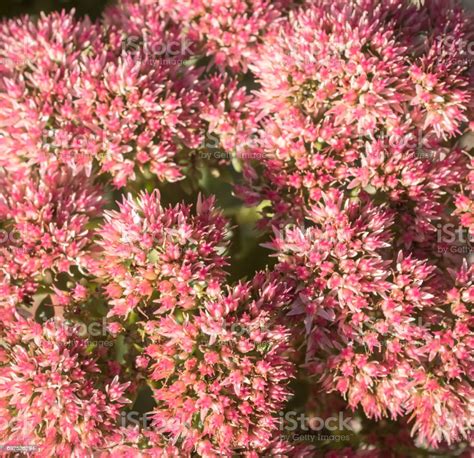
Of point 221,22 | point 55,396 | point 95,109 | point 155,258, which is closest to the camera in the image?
point 55,396

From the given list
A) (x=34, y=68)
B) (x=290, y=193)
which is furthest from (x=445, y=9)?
(x=34, y=68)

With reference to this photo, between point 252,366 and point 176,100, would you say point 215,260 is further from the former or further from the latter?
point 176,100

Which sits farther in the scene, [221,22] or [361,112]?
[221,22]

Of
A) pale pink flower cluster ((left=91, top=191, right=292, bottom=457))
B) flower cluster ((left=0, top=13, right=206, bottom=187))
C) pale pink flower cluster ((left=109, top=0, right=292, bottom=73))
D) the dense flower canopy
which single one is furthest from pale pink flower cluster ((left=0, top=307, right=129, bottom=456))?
pale pink flower cluster ((left=109, top=0, right=292, bottom=73))

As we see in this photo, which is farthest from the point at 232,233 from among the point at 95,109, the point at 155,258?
the point at 95,109

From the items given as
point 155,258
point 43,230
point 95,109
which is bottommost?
point 43,230

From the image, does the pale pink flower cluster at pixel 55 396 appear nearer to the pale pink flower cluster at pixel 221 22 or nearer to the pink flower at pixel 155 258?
the pink flower at pixel 155 258

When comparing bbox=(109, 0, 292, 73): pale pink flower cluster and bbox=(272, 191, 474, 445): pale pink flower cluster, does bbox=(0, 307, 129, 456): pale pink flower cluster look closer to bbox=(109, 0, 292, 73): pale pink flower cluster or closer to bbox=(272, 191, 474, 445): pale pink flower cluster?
bbox=(272, 191, 474, 445): pale pink flower cluster

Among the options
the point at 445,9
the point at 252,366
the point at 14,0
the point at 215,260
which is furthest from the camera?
the point at 14,0

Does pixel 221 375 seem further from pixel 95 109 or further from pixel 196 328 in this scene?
pixel 95 109
